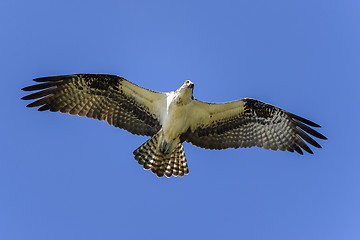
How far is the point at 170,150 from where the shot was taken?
12.3 m

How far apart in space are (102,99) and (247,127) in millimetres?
3596

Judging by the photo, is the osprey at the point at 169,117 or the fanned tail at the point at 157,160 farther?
the fanned tail at the point at 157,160

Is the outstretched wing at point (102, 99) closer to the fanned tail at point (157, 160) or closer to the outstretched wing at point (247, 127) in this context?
the fanned tail at point (157, 160)

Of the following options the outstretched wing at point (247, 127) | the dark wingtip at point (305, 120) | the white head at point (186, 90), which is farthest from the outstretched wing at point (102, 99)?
the dark wingtip at point (305, 120)

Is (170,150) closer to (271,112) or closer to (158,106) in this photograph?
(158,106)

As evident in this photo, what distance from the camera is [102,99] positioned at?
1202 centimetres

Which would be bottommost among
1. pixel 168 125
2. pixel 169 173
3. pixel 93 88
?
pixel 169 173

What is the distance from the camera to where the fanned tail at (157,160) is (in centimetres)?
1220

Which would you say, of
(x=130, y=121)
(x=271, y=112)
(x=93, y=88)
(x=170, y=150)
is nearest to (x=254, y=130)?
(x=271, y=112)

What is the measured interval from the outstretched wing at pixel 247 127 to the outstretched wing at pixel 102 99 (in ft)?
3.63

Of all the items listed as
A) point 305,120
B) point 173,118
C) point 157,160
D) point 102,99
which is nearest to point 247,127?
point 305,120

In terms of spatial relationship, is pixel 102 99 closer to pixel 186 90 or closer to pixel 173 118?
pixel 173 118

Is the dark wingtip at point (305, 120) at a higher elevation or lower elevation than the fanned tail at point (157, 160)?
higher

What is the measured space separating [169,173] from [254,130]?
7.69 ft
